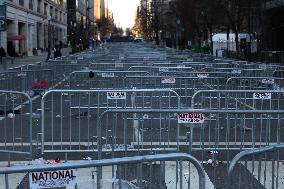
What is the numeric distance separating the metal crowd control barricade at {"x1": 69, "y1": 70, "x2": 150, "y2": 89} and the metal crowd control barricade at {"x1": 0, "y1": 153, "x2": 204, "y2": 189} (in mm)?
8300

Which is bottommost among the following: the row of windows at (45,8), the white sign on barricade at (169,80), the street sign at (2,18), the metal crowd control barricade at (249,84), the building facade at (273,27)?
the metal crowd control barricade at (249,84)

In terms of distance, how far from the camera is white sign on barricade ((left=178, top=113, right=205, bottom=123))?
757 centimetres

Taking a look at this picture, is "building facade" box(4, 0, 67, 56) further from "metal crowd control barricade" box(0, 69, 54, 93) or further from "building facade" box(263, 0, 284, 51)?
"metal crowd control barricade" box(0, 69, 54, 93)

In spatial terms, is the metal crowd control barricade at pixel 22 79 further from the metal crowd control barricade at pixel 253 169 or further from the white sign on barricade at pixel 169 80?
the metal crowd control barricade at pixel 253 169

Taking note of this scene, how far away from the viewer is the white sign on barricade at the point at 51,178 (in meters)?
4.21

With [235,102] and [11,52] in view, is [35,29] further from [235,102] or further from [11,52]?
[235,102]

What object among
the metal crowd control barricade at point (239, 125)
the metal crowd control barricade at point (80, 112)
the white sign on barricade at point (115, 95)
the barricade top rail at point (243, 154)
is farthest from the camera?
the white sign on barricade at point (115, 95)

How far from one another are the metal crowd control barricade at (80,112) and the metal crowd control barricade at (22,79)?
10.7ft

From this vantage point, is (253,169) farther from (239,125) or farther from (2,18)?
(2,18)

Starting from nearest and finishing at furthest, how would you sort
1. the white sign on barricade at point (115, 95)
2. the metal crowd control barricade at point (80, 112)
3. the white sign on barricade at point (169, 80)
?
the metal crowd control barricade at point (80, 112) → the white sign on barricade at point (115, 95) → the white sign on barricade at point (169, 80)

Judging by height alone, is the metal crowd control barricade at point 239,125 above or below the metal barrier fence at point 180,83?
below

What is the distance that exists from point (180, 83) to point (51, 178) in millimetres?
10475

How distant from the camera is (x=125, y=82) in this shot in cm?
1605

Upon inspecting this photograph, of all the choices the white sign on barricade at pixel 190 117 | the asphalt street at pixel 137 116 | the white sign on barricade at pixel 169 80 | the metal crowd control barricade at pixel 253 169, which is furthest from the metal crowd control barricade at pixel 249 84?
the metal crowd control barricade at pixel 253 169
